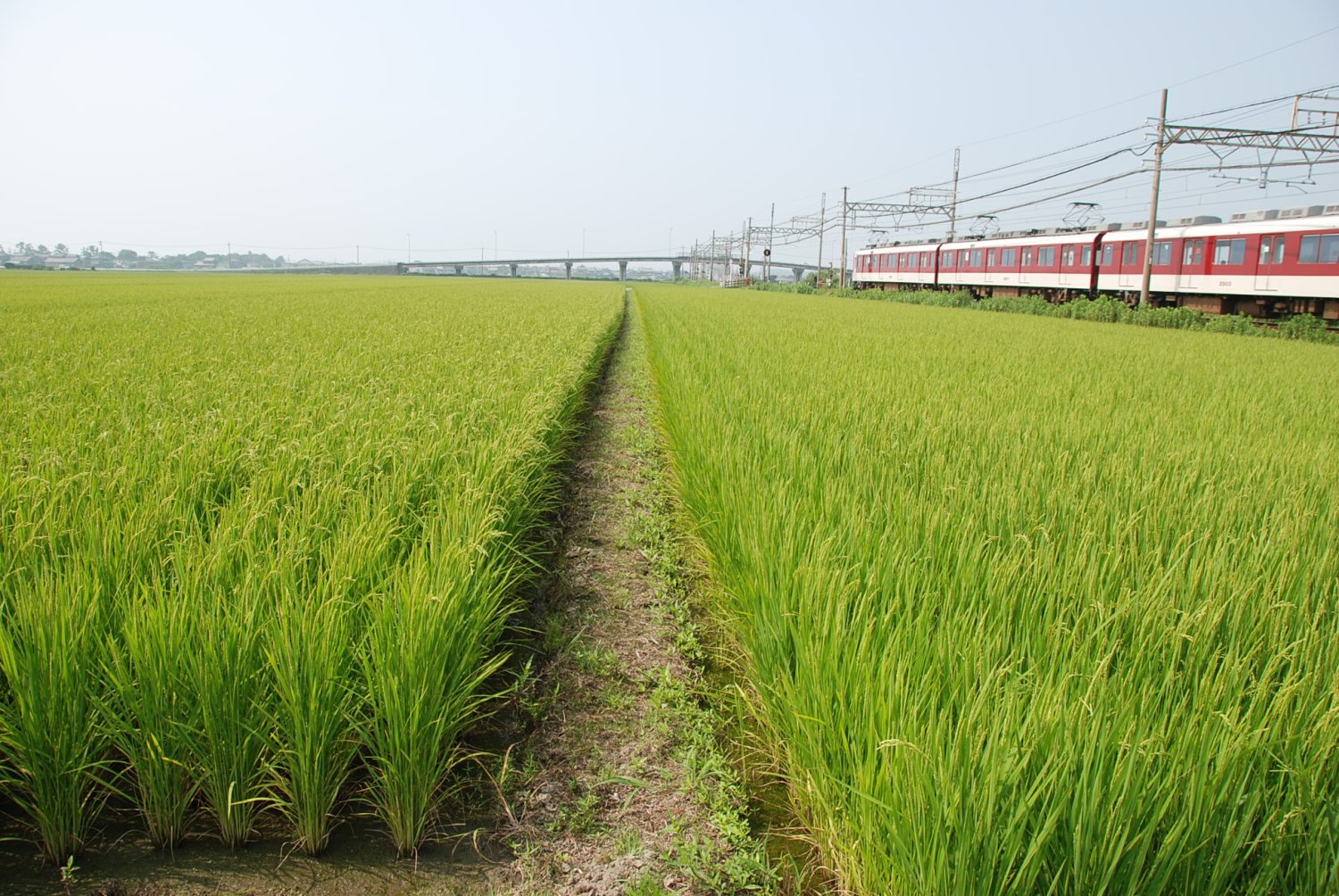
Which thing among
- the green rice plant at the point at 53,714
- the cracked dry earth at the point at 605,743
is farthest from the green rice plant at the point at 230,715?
the cracked dry earth at the point at 605,743

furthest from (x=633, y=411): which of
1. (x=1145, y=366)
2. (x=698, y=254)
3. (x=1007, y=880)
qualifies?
(x=698, y=254)

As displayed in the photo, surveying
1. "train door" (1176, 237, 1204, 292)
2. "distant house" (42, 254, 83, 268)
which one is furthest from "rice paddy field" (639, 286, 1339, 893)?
"distant house" (42, 254, 83, 268)

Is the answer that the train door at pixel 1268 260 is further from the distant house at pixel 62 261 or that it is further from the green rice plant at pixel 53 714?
the distant house at pixel 62 261

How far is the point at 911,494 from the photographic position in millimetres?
3152

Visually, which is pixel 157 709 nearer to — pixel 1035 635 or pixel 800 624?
pixel 800 624

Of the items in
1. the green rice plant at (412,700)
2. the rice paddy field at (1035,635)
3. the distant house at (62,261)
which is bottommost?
the green rice plant at (412,700)

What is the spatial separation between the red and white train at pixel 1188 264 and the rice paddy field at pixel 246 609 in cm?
1971

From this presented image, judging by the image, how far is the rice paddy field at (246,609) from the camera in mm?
1851

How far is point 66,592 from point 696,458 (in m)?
2.93

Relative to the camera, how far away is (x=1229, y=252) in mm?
18938

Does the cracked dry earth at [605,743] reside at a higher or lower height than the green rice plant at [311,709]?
lower

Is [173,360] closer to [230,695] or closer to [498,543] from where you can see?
[498,543]

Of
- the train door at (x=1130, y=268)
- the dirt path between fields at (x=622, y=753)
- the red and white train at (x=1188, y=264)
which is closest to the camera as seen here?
the dirt path between fields at (x=622, y=753)

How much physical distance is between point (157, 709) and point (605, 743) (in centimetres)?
124
